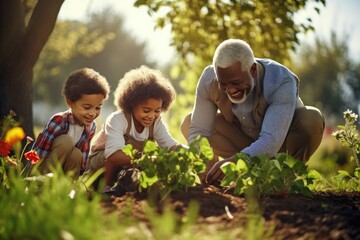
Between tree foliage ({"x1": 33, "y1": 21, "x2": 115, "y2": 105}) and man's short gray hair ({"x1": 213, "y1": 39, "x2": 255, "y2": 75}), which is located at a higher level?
man's short gray hair ({"x1": 213, "y1": 39, "x2": 255, "y2": 75})

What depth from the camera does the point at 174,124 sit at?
9.30m

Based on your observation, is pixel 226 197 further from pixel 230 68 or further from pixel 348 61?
pixel 348 61

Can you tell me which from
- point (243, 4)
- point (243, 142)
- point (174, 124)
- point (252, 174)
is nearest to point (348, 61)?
point (174, 124)

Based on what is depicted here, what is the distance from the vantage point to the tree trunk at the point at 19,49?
536 centimetres

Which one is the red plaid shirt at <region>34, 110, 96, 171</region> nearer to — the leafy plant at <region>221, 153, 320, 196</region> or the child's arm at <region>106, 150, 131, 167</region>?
the child's arm at <region>106, 150, 131, 167</region>

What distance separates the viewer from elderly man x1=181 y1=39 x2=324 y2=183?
3.79m

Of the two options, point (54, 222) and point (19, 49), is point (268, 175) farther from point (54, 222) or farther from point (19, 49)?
point (19, 49)

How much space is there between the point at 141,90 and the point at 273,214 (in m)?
1.89

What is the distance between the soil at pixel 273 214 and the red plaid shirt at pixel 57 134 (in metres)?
1.22

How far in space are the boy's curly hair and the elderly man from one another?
0.33m

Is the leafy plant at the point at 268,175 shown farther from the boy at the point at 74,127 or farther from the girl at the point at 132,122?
the boy at the point at 74,127

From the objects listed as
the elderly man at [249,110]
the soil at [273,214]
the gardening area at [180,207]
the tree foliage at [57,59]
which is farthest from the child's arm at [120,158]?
the tree foliage at [57,59]

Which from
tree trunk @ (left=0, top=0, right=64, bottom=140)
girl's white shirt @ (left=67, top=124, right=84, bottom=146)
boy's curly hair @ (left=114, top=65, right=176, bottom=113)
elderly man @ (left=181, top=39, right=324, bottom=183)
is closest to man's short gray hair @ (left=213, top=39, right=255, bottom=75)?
elderly man @ (left=181, top=39, right=324, bottom=183)

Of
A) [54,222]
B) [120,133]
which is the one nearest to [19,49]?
[120,133]
